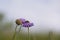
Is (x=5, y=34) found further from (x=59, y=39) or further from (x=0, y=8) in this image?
(x=59, y=39)

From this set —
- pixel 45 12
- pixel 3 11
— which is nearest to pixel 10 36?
pixel 3 11

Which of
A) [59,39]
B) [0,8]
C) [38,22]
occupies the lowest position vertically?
[59,39]

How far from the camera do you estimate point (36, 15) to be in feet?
3.03

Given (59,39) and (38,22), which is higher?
(38,22)

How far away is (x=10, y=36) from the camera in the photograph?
2.82 feet

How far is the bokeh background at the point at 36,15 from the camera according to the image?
35.4 inches

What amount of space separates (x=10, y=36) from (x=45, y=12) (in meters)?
0.28

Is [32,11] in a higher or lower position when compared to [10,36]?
higher

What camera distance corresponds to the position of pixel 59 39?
90cm

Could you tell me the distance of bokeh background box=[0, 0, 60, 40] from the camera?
0.90 m

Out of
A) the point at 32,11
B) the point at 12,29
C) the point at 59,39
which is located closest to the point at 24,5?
the point at 32,11

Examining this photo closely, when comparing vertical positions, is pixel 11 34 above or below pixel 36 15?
below

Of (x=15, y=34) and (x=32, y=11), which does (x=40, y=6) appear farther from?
(x=15, y=34)

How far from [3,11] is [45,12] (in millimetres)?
278
